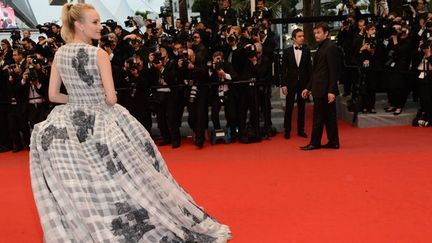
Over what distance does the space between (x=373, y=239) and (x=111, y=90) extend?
1.82 meters

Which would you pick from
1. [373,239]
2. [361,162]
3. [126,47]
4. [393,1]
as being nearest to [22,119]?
[126,47]

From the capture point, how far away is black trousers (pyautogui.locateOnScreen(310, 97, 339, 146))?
5914mm

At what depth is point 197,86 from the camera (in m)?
6.85

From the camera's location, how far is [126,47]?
7.88m

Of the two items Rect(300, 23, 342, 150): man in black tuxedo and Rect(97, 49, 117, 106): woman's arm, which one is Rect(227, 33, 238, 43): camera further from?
Rect(97, 49, 117, 106): woman's arm

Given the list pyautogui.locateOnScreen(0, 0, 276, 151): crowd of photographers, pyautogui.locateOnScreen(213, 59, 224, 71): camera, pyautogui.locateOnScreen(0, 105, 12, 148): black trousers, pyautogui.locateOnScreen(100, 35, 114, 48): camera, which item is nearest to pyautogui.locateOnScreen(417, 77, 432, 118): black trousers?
pyautogui.locateOnScreen(0, 0, 276, 151): crowd of photographers

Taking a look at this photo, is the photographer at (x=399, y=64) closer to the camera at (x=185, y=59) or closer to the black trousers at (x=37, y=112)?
the camera at (x=185, y=59)

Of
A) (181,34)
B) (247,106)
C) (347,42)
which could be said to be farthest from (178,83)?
(347,42)

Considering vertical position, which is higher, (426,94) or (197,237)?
(426,94)

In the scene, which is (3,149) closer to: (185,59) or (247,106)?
(185,59)

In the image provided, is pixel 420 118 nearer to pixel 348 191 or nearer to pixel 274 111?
pixel 274 111

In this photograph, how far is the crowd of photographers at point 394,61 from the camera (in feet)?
23.8

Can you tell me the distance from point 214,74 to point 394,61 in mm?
2861

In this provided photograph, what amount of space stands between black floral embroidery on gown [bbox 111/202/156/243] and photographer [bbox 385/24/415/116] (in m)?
5.66
